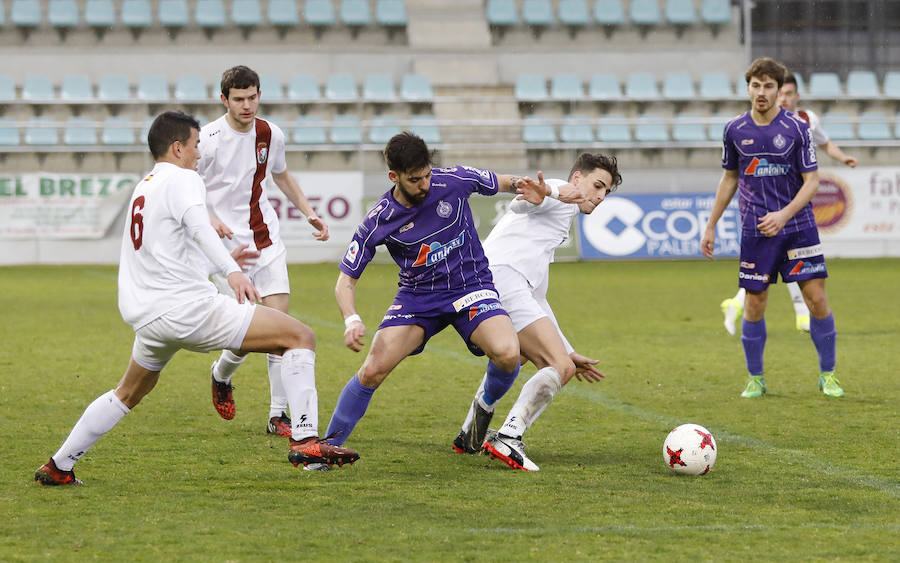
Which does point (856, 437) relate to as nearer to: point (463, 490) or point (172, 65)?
point (463, 490)

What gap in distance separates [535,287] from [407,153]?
1.18 meters

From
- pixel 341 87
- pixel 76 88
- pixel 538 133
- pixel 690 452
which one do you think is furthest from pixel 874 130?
pixel 690 452

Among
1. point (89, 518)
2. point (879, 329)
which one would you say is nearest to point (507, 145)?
point (879, 329)

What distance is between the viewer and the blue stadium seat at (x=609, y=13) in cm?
2644

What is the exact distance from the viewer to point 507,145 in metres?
21.7

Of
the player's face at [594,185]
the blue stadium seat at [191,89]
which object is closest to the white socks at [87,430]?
the player's face at [594,185]

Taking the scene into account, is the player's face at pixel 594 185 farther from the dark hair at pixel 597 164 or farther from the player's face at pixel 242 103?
the player's face at pixel 242 103

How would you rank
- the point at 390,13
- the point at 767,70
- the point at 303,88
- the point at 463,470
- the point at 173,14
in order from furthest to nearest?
the point at 390,13 → the point at 173,14 → the point at 303,88 → the point at 767,70 → the point at 463,470

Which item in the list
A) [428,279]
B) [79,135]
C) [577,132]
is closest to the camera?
[428,279]

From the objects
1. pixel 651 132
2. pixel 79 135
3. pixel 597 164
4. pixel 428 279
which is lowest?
pixel 428 279

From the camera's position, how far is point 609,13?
2653 centimetres

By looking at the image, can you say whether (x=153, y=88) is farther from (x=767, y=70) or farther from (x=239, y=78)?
(x=767, y=70)

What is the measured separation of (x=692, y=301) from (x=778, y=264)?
661 centimetres

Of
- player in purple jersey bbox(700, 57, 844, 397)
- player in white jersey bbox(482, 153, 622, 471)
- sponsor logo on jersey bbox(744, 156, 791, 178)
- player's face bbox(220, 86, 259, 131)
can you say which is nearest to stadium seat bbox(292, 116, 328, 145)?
player in purple jersey bbox(700, 57, 844, 397)
